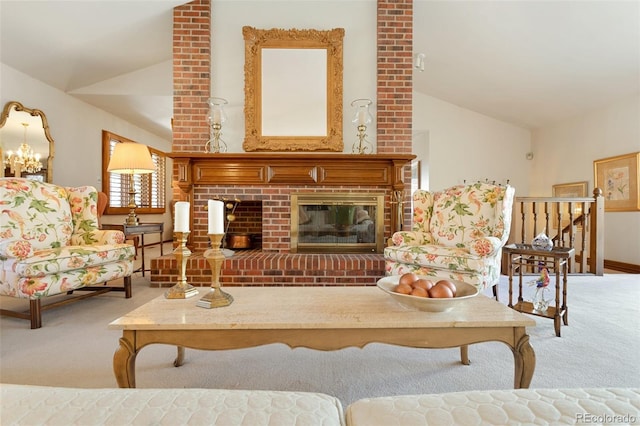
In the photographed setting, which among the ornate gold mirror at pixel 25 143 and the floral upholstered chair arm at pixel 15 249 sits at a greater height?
the ornate gold mirror at pixel 25 143

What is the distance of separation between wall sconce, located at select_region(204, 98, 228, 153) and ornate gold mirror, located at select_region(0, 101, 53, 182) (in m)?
2.17

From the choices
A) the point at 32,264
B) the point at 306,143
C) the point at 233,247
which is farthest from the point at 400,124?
the point at 32,264

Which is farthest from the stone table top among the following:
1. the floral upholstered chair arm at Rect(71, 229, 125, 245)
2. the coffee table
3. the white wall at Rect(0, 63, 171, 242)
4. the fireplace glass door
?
the white wall at Rect(0, 63, 171, 242)

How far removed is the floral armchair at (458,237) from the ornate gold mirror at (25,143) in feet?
13.8

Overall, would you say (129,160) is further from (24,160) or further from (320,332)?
(320,332)

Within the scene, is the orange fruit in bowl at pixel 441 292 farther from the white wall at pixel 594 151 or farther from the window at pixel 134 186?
the white wall at pixel 594 151

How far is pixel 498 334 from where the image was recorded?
3.65 feet

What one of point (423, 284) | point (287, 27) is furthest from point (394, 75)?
point (423, 284)

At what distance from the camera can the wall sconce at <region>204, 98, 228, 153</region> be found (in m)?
3.42

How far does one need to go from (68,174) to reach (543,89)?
22.8 feet

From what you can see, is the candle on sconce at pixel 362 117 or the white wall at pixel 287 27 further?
the white wall at pixel 287 27

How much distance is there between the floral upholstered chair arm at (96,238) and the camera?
2641 millimetres

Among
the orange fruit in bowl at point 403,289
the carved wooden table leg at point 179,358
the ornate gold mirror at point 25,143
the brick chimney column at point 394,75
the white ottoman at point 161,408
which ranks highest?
the brick chimney column at point 394,75

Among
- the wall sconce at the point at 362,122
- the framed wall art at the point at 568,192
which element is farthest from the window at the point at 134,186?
the framed wall art at the point at 568,192
